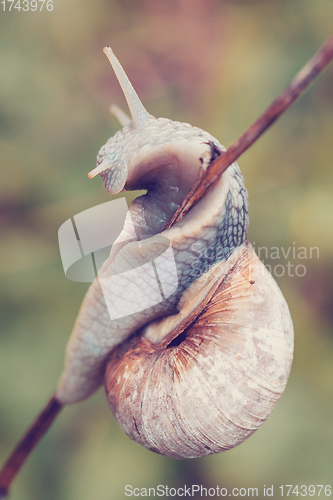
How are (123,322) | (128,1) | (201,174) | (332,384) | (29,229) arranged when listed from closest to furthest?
(201,174) → (123,322) → (128,1) → (29,229) → (332,384)

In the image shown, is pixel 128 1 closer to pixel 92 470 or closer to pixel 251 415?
pixel 251 415

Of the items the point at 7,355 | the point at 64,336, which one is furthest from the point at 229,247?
the point at 7,355

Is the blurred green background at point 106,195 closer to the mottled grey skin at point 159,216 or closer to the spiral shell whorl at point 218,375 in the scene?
the mottled grey skin at point 159,216

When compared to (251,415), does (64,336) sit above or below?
above

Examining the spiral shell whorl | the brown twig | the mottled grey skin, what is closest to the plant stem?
the mottled grey skin

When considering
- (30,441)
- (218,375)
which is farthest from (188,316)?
(30,441)

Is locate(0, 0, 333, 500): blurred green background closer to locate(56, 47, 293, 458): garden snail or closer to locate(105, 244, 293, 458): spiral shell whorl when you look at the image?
locate(56, 47, 293, 458): garden snail

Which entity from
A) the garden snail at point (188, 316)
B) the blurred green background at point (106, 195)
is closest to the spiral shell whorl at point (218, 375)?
the garden snail at point (188, 316)
